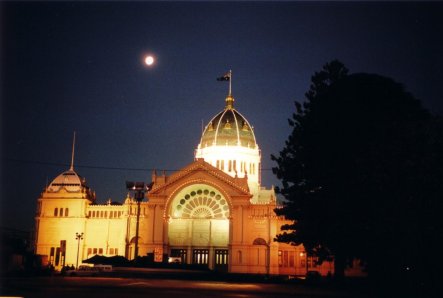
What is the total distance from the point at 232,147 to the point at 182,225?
64.1 feet

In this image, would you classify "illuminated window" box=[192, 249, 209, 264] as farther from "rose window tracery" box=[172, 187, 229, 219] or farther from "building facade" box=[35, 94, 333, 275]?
"rose window tracery" box=[172, 187, 229, 219]

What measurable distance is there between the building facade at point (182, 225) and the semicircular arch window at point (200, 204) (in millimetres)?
136

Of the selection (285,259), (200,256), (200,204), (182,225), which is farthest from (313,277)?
(182,225)

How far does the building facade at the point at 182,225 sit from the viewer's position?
226ft

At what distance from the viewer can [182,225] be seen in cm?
7312

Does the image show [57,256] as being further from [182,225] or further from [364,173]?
[364,173]

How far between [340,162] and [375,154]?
8.26 m

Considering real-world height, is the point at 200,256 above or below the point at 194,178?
below

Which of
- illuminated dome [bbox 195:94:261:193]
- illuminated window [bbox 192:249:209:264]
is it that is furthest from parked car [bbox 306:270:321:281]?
illuminated dome [bbox 195:94:261:193]

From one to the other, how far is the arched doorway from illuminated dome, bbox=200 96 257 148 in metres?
17.0

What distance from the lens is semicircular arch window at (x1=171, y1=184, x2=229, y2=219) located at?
72.4m

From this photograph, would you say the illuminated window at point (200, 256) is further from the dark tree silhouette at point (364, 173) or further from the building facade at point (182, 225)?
the dark tree silhouette at point (364, 173)

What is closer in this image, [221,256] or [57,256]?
[221,256]

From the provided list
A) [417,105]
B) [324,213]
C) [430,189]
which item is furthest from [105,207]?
[430,189]
